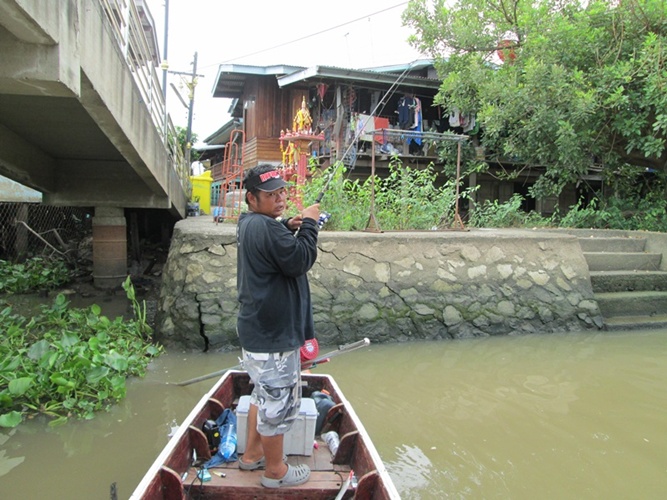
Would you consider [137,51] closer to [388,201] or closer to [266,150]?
[388,201]

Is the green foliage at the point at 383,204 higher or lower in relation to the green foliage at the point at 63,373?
higher

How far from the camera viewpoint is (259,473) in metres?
2.90

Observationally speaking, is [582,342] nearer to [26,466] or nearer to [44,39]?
[26,466]

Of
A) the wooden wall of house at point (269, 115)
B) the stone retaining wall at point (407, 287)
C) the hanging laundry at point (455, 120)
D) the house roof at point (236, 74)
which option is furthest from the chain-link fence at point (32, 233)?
the hanging laundry at point (455, 120)

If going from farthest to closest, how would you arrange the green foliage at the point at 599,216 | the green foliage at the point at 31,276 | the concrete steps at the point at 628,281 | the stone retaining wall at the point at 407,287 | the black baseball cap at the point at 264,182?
the green foliage at the point at 599,216, the green foliage at the point at 31,276, the concrete steps at the point at 628,281, the stone retaining wall at the point at 407,287, the black baseball cap at the point at 264,182

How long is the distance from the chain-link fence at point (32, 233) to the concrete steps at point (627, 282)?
396 inches

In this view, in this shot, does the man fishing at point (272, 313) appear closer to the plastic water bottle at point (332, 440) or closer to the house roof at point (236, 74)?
the plastic water bottle at point (332, 440)

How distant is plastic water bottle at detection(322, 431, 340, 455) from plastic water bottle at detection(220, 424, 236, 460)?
0.61m

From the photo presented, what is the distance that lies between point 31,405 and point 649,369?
638 centimetres

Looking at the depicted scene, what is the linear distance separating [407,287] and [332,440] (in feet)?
12.8

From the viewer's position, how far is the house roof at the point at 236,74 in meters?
15.9

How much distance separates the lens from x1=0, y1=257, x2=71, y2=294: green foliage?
8664 mm

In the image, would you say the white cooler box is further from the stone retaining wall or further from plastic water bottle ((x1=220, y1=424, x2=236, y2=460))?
the stone retaining wall

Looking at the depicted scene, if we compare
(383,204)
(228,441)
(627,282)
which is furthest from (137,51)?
(627,282)
